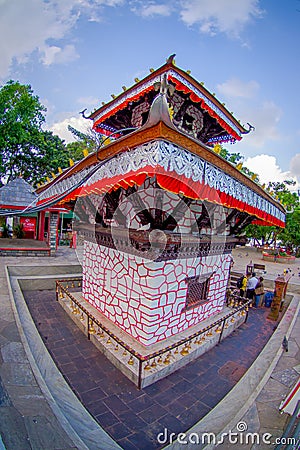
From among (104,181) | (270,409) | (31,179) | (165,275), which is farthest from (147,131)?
(31,179)

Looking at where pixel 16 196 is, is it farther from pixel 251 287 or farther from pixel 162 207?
pixel 251 287

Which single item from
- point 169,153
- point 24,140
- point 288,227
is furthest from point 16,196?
point 288,227

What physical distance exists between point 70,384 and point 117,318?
1779 millimetres

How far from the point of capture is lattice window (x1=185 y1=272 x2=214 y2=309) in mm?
5602

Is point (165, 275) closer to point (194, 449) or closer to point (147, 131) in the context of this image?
point (194, 449)

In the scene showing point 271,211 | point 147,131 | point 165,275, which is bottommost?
point 165,275

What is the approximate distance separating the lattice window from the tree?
17.3 m

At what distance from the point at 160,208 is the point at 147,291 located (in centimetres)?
170

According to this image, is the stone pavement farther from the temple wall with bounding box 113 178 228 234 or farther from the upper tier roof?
the upper tier roof

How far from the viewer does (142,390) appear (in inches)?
154

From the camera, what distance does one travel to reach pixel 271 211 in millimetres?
5969

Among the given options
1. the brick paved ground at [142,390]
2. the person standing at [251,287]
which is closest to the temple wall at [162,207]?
the brick paved ground at [142,390]

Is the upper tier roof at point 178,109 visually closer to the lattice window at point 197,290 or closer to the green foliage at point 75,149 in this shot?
the lattice window at point 197,290

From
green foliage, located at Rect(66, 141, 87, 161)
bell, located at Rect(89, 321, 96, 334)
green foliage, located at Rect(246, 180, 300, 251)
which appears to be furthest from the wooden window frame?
green foliage, located at Rect(66, 141, 87, 161)
